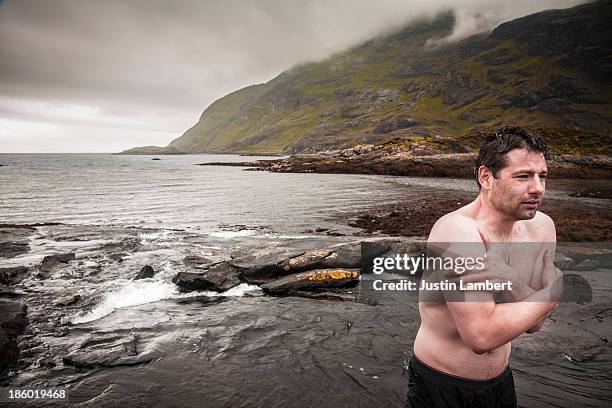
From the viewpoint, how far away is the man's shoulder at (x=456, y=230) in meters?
2.83

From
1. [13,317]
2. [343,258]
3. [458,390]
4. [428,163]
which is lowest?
[13,317]

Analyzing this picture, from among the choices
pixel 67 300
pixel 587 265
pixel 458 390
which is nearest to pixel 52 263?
pixel 67 300

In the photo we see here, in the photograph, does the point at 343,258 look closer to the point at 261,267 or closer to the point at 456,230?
the point at 261,267

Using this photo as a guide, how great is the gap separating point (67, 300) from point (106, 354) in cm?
452

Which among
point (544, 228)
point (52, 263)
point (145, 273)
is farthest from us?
point (52, 263)

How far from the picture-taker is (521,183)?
2.95 meters

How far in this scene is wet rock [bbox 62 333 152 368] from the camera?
748cm

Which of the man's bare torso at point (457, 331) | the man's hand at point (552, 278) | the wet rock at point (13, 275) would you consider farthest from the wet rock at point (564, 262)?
the wet rock at point (13, 275)

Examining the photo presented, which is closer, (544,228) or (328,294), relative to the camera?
(544,228)

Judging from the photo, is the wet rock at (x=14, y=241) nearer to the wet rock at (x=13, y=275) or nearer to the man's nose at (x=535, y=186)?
the wet rock at (x=13, y=275)

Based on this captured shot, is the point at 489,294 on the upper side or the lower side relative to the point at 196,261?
upper

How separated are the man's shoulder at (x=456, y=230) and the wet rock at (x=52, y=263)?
1582 centimetres

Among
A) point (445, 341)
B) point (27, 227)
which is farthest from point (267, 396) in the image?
point (27, 227)

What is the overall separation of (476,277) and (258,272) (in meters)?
11.4
